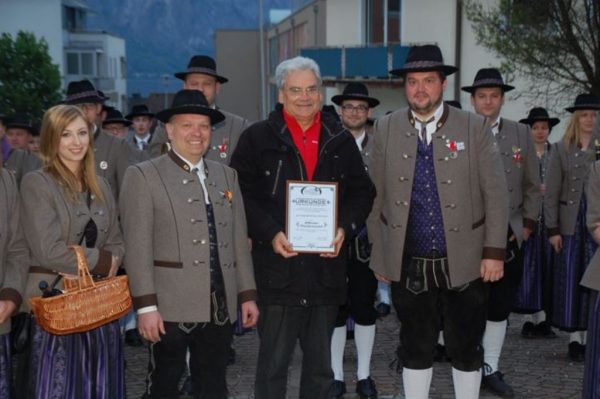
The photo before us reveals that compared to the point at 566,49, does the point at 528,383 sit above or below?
below

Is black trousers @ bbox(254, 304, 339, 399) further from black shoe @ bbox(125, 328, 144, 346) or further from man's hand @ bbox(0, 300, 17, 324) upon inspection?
black shoe @ bbox(125, 328, 144, 346)

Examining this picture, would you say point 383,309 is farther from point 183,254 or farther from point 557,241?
point 183,254

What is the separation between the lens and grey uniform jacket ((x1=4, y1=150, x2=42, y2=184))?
7601mm

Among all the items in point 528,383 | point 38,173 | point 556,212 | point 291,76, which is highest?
point 291,76

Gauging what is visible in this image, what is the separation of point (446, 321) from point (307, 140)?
4.97 feet

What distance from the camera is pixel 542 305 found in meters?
7.98

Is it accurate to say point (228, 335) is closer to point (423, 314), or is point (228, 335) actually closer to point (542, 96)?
point (423, 314)

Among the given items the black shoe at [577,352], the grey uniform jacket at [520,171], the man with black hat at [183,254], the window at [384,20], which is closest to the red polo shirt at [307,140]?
the man with black hat at [183,254]

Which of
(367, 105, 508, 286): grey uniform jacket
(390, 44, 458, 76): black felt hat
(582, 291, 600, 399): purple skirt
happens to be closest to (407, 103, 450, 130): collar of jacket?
(367, 105, 508, 286): grey uniform jacket

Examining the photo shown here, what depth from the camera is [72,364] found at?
4586 mm

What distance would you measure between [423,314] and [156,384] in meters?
1.77

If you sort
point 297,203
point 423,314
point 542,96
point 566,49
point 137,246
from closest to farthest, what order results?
point 137,246 → point 297,203 → point 423,314 → point 566,49 → point 542,96

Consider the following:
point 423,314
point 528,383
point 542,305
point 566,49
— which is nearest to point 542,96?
point 566,49

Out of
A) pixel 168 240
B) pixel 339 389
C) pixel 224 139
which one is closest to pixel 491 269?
pixel 339 389
